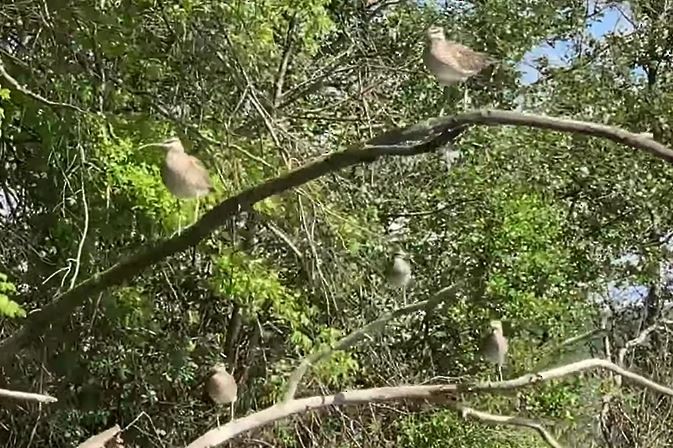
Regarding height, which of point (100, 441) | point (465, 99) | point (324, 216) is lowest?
point (100, 441)

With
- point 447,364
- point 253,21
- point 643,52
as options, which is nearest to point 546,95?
point 643,52

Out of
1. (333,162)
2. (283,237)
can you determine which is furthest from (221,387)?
(333,162)

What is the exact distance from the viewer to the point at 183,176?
1.69 meters

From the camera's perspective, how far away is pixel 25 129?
231 cm

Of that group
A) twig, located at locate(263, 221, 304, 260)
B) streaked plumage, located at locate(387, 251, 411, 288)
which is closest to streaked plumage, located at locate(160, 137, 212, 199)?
twig, located at locate(263, 221, 304, 260)

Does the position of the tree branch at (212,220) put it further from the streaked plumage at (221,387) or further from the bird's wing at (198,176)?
the streaked plumage at (221,387)

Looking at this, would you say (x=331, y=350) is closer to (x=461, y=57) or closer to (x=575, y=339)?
(x=461, y=57)

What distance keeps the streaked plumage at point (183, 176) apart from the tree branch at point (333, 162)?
132 millimetres

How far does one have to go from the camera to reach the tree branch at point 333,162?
3.81 feet

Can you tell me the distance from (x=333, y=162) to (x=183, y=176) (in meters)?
0.41

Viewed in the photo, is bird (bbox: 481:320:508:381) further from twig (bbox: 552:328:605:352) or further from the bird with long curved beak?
the bird with long curved beak

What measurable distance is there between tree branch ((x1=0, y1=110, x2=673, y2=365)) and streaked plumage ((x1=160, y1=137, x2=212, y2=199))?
5.2 inches

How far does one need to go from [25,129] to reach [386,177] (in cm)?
126

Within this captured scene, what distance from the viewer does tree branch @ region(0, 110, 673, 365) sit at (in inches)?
45.8
